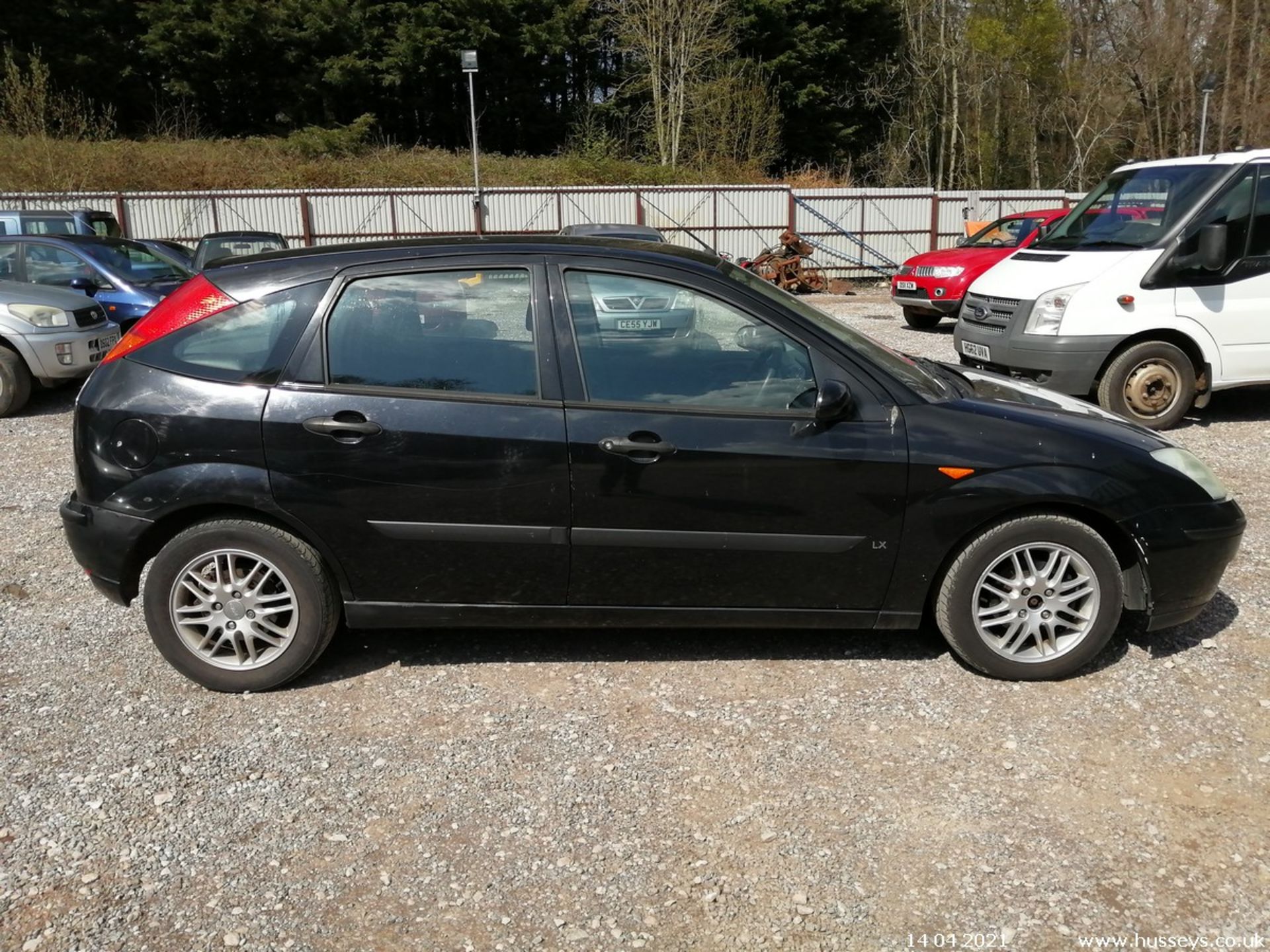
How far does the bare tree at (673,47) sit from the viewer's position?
115ft

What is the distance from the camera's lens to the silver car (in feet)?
29.2

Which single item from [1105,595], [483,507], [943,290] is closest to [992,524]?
[1105,595]

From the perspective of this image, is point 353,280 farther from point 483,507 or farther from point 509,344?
point 483,507

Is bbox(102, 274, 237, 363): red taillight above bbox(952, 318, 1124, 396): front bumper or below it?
above

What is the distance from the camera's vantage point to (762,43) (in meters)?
41.3

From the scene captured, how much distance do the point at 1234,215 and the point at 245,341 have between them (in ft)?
24.7

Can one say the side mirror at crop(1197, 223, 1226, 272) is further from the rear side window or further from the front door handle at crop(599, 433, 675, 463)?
the rear side window

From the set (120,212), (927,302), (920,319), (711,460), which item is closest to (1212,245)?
(711,460)

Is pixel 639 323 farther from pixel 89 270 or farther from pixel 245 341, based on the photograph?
pixel 89 270

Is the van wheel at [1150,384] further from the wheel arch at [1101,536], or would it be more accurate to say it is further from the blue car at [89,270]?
the blue car at [89,270]

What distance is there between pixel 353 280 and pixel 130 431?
996mm

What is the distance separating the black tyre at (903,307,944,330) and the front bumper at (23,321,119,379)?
11450 mm

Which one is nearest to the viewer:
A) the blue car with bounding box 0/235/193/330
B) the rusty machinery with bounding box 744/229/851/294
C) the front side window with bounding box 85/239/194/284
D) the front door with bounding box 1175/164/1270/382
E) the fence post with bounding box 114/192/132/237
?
the front door with bounding box 1175/164/1270/382

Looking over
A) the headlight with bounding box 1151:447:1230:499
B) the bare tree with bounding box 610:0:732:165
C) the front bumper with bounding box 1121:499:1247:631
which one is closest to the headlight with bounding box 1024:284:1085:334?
the headlight with bounding box 1151:447:1230:499
